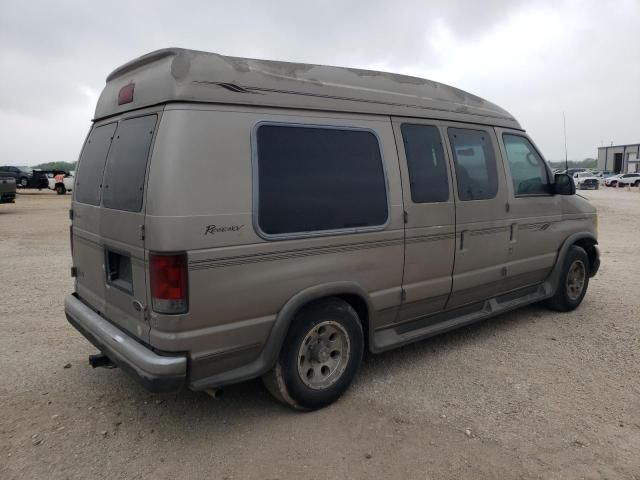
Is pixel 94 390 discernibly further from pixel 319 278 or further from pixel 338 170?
pixel 338 170

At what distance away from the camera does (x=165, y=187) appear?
9.32 feet

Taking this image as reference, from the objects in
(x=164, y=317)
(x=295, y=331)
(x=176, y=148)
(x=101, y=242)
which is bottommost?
(x=295, y=331)

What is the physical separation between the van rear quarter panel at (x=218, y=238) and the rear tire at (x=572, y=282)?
354 cm

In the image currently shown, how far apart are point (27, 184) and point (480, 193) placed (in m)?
34.0

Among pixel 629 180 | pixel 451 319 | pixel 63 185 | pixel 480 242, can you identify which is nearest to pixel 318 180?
pixel 480 242

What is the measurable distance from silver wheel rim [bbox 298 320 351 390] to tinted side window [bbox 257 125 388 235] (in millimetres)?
752

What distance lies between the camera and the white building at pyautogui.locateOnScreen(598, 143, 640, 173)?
210ft

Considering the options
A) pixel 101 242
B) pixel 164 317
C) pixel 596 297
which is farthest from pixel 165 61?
pixel 596 297

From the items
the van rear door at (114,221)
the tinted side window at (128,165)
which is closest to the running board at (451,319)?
the van rear door at (114,221)

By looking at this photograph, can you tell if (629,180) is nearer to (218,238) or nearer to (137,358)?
(218,238)

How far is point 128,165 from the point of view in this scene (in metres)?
3.28

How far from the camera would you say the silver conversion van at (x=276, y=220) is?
293 cm

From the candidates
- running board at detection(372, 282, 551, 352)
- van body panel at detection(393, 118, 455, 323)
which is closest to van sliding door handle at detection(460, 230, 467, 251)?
van body panel at detection(393, 118, 455, 323)

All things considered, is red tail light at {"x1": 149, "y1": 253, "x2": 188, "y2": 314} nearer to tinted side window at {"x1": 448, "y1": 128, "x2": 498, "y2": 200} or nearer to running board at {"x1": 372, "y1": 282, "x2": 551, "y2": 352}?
running board at {"x1": 372, "y1": 282, "x2": 551, "y2": 352}
